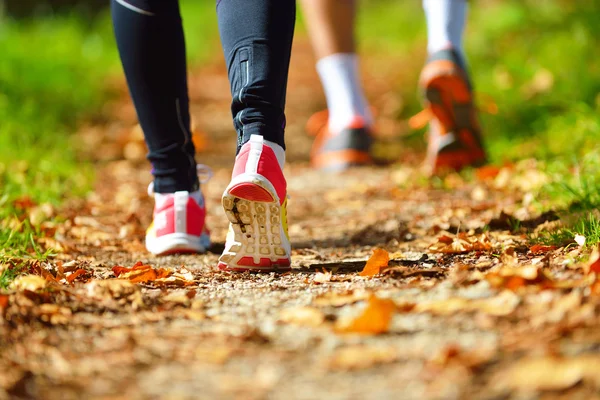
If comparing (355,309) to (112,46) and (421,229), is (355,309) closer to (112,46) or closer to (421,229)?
(421,229)

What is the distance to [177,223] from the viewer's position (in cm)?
201

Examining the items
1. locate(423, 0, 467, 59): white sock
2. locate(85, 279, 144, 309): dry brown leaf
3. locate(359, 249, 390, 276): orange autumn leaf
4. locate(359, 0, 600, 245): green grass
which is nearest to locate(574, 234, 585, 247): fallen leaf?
locate(359, 0, 600, 245): green grass

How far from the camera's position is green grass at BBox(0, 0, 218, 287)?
251 centimetres

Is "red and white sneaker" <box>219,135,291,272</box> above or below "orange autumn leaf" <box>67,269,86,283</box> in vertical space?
above

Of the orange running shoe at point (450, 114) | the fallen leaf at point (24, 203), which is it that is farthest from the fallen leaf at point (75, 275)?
the orange running shoe at point (450, 114)

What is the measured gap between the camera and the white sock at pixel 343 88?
3455 mm

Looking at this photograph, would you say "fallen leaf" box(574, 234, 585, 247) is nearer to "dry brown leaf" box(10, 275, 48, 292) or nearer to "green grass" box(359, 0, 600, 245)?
"green grass" box(359, 0, 600, 245)

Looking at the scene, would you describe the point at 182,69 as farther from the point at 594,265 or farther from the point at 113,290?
the point at 594,265

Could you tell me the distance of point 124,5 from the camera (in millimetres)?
1835

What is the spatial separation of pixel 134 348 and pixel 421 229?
1223 millimetres

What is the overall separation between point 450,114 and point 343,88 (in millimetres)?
659

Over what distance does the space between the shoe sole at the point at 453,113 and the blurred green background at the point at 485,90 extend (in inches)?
6.0

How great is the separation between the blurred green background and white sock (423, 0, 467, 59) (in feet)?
1.75

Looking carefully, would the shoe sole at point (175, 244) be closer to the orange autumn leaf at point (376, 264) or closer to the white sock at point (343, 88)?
the orange autumn leaf at point (376, 264)
